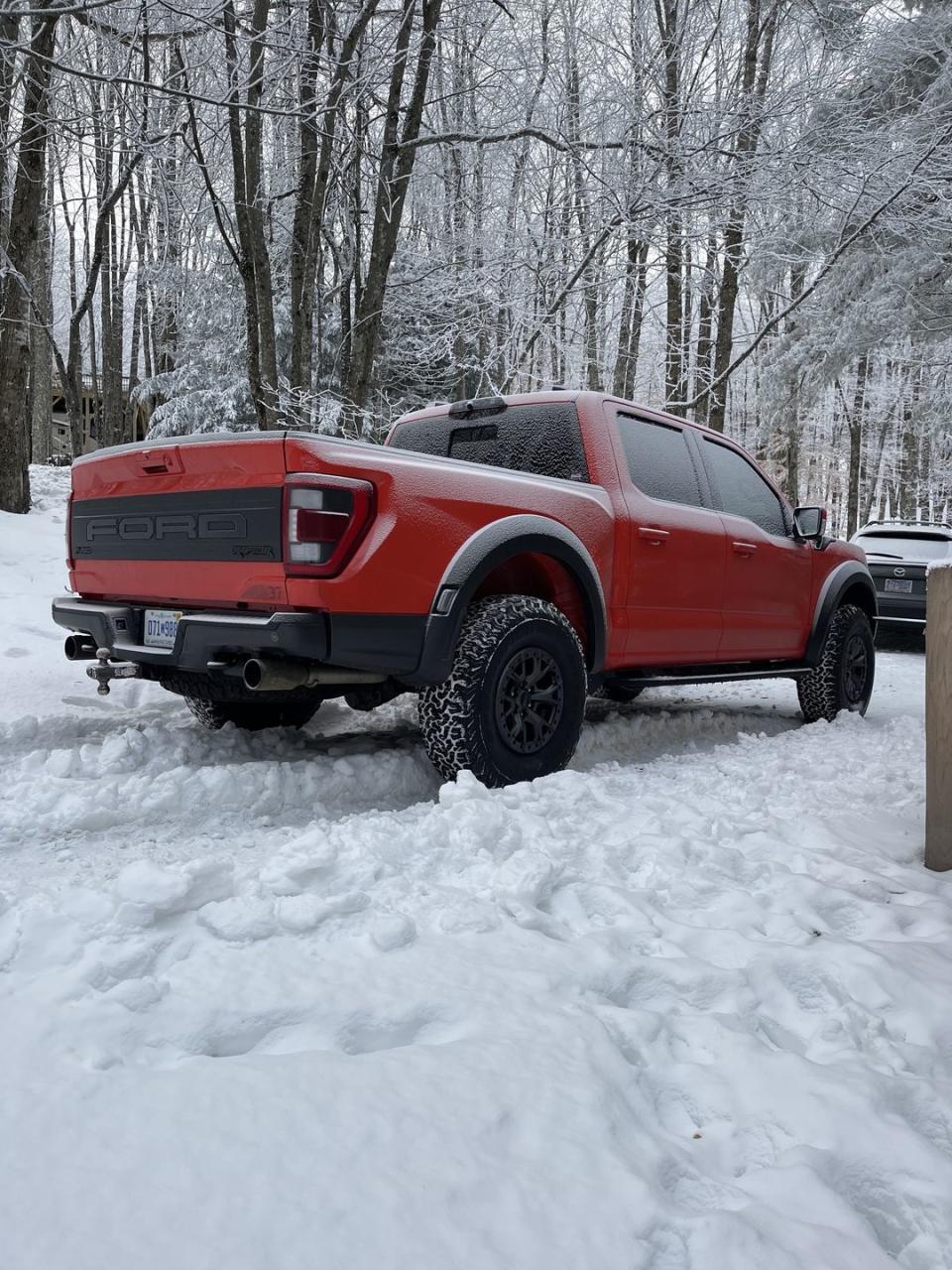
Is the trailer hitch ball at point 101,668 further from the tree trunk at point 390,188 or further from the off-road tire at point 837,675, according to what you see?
the tree trunk at point 390,188

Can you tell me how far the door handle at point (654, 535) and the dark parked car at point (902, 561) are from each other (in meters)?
7.29

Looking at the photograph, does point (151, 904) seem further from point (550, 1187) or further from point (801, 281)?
point (801, 281)

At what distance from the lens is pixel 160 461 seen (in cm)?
375

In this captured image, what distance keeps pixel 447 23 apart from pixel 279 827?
9971 mm

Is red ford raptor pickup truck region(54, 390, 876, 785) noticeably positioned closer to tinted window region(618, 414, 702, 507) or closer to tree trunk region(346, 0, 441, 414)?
tinted window region(618, 414, 702, 507)

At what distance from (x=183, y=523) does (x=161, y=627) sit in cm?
45

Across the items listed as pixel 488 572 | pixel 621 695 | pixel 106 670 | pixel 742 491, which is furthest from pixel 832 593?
pixel 106 670

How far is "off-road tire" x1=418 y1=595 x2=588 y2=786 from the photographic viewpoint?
12.3 feet

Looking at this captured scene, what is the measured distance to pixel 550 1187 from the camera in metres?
1.48

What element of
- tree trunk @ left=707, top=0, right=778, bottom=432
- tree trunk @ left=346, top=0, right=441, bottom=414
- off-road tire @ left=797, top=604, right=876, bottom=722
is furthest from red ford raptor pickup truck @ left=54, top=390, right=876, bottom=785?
tree trunk @ left=707, top=0, right=778, bottom=432

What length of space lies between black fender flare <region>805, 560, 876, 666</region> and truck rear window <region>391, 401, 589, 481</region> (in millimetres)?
2507

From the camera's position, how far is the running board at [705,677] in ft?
16.0

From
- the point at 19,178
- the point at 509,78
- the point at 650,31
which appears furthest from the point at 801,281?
the point at 19,178

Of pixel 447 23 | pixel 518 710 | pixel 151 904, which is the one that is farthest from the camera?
pixel 447 23
